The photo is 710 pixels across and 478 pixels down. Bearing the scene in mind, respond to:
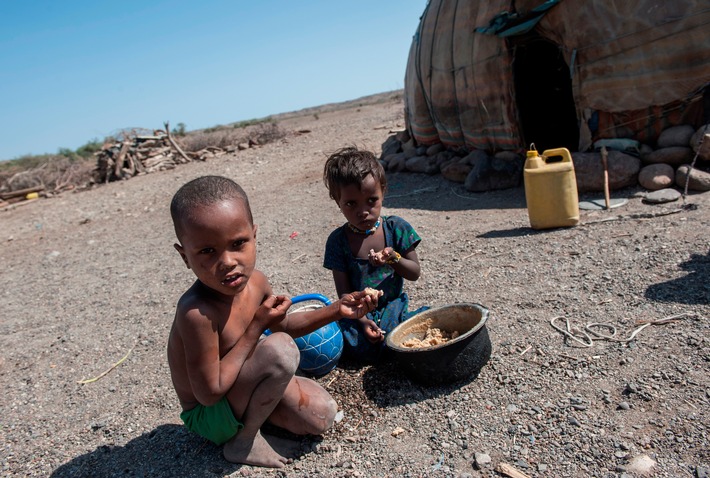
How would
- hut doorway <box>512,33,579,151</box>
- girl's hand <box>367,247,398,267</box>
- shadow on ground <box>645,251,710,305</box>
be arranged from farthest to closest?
hut doorway <box>512,33,579,151</box> → shadow on ground <box>645,251,710,305</box> → girl's hand <box>367,247,398,267</box>

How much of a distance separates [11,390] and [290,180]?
254 inches

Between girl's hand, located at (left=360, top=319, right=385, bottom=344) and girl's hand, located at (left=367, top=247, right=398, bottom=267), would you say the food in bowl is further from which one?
girl's hand, located at (left=367, top=247, right=398, bottom=267)

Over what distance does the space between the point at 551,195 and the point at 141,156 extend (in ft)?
40.1

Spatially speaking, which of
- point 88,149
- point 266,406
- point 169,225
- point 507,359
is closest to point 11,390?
point 266,406

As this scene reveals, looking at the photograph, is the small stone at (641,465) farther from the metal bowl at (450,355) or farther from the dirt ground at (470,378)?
the metal bowl at (450,355)

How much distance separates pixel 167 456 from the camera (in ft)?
7.93

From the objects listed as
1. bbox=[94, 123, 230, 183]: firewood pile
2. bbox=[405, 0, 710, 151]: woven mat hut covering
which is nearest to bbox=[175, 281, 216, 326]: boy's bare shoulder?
bbox=[405, 0, 710, 151]: woven mat hut covering

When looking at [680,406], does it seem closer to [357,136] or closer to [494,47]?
[494,47]

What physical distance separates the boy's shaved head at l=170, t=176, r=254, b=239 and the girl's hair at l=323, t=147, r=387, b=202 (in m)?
0.76

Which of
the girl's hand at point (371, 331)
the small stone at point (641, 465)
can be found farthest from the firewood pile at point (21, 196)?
the small stone at point (641, 465)

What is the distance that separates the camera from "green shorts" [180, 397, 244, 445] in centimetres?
216

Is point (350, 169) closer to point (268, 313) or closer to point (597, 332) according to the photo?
point (268, 313)

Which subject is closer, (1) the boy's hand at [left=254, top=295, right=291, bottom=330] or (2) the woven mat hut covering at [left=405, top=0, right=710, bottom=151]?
(1) the boy's hand at [left=254, top=295, right=291, bottom=330]

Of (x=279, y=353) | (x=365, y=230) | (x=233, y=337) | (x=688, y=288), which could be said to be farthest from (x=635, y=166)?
(x=233, y=337)
